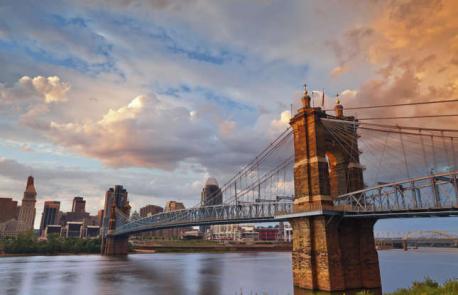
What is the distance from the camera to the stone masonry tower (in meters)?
35.4

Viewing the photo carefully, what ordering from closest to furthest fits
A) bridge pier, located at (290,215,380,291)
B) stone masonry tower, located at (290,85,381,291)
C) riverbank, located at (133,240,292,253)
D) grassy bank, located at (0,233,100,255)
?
bridge pier, located at (290,215,380,291) → stone masonry tower, located at (290,85,381,291) → grassy bank, located at (0,233,100,255) → riverbank, located at (133,240,292,253)

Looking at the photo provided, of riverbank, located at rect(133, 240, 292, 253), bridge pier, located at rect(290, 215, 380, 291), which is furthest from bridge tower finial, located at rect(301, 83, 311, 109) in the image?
riverbank, located at rect(133, 240, 292, 253)

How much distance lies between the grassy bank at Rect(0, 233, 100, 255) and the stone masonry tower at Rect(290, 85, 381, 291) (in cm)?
10912

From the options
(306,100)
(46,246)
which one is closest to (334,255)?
(306,100)

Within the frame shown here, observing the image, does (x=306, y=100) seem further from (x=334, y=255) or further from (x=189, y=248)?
(x=189, y=248)

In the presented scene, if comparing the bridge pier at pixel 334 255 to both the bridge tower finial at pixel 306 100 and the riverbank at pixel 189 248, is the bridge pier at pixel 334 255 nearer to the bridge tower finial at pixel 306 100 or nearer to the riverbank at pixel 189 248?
the bridge tower finial at pixel 306 100

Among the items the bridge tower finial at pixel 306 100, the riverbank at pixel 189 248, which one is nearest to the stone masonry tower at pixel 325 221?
the bridge tower finial at pixel 306 100

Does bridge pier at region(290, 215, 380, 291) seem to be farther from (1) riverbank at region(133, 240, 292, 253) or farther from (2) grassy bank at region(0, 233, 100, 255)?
(1) riverbank at region(133, 240, 292, 253)

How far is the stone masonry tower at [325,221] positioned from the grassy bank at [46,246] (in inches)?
4296

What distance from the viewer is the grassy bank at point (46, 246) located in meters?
115

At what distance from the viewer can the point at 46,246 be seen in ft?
395

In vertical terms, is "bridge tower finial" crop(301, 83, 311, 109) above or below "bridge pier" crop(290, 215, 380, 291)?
above

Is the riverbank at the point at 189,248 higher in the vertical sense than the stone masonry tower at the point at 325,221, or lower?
lower

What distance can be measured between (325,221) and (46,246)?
114266 millimetres
